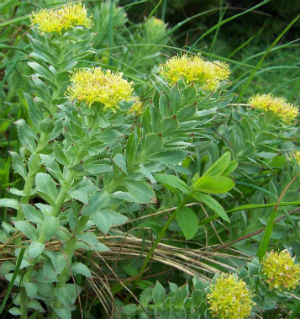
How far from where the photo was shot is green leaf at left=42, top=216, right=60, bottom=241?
122 cm

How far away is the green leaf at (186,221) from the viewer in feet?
4.91

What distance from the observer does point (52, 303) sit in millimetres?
1423

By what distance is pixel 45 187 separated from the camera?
4.27ft

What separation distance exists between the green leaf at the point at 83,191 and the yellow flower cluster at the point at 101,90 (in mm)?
233

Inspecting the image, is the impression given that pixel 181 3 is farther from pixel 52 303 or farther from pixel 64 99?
pixel 52 303

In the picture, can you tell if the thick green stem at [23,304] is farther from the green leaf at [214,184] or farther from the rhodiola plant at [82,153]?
the green leaf at [214,184]

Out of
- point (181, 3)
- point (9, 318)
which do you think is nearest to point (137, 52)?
point (9, 318)

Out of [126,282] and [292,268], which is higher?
[292,268]

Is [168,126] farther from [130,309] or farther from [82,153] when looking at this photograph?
[130,309]

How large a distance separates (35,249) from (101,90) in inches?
19.4

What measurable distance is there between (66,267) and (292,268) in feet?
2.42

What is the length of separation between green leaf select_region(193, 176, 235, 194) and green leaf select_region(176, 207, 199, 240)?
0.39 feet

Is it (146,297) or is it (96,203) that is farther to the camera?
(146,297)

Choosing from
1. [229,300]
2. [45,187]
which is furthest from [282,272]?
[45,187]
